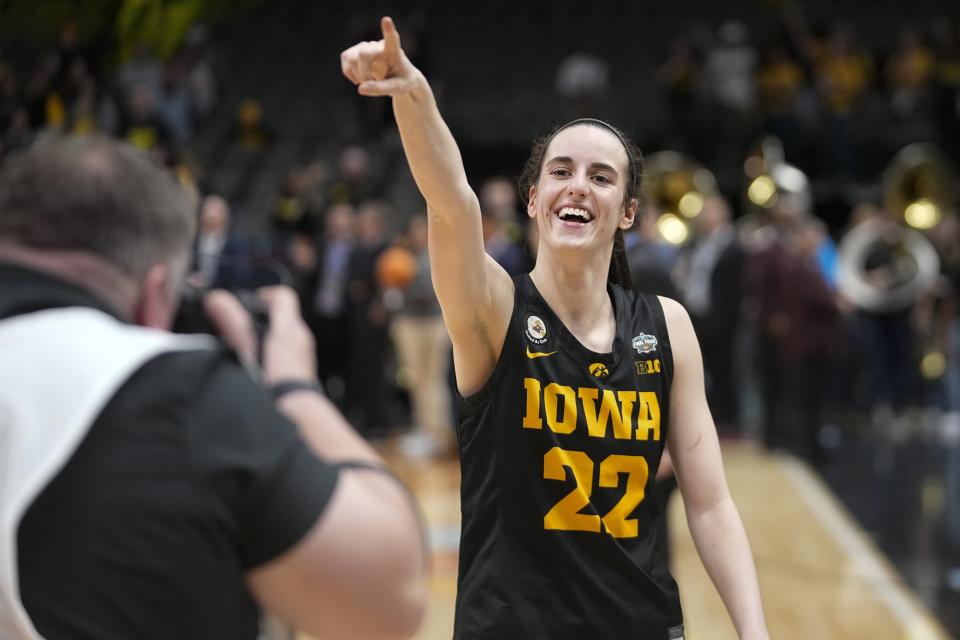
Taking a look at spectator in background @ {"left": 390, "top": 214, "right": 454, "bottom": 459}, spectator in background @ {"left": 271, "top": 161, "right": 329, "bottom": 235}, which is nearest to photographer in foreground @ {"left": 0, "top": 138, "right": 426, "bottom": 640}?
spectator in background @ {"left": 390, "top": 214, "right": 454, "bottom": 459}

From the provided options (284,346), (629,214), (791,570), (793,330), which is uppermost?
(629,214)

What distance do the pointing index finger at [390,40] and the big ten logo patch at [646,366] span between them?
0.86m

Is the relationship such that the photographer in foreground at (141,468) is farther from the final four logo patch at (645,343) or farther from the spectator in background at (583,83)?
the spectator in background at (583,83)

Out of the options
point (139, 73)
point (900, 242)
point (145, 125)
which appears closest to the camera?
point (139, 73)

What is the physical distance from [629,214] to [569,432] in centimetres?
50

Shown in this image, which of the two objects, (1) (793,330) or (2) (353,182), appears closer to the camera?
(1) (793,330)

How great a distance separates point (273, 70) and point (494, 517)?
13.5 meters

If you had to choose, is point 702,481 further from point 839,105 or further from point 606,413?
point 839,105

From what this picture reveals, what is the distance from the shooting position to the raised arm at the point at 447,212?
1.95 metres

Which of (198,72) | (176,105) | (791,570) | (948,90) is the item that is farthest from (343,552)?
(948,90)

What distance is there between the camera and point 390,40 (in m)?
1.92

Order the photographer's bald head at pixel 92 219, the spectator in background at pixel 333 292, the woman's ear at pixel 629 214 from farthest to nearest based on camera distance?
the spectator in background at pixel 333 292, the woman's ear at pixel 629 214, the photographer's bald head at pixel 92 219

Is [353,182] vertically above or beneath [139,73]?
beneath

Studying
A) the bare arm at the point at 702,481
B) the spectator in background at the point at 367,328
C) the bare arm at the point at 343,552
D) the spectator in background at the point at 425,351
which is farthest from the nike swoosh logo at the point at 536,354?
the spectator in background at the point at 367,328
